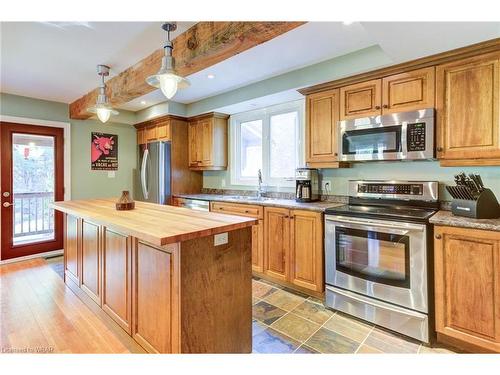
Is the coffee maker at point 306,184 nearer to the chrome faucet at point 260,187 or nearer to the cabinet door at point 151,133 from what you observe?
the chrome faucet at point 260,187

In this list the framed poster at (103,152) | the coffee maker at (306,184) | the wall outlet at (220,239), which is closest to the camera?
the wall outlet at (220,239)

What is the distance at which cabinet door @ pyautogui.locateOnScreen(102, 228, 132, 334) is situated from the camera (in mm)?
1895

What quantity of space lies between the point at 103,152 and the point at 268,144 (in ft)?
9.96

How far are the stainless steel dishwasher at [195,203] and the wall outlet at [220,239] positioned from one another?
2.10 metres

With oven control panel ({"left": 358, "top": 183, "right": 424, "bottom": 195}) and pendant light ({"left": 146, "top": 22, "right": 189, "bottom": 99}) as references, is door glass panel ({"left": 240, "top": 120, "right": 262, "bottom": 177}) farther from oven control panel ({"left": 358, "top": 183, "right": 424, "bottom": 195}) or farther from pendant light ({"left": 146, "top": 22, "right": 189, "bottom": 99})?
pendant light ({"left": 146, "top": 22, "right": 189, "bottom": 99})

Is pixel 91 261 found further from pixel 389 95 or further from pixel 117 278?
pixel 389 95

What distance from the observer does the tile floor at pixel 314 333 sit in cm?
196

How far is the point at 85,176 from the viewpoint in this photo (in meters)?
4.64

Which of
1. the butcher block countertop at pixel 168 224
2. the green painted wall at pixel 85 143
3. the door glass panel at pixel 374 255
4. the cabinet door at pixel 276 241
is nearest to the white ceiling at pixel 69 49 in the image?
the green painted wall at pixel 85 143
